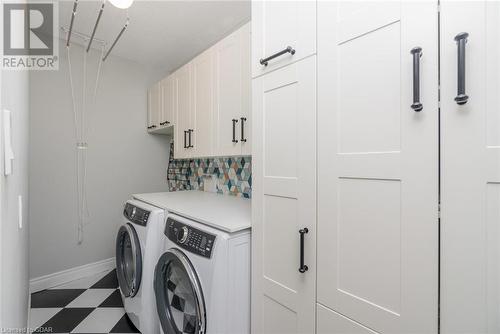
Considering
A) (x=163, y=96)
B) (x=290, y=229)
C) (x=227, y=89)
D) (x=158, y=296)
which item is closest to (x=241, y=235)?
(x=290, y=229)

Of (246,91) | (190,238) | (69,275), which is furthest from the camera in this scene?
(69,275)

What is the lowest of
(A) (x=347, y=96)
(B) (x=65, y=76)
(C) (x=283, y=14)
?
(A) (x=347, y=96)

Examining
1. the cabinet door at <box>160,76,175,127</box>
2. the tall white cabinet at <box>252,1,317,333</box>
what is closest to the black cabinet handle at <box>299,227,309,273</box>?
the tall white cabinet at <box>252,1,317,333</box>

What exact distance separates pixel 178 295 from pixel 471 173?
1.43m

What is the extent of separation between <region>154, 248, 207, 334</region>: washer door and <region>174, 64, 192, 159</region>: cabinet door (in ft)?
3.76

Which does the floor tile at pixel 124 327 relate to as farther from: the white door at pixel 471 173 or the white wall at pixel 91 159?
the white door at pixel 471 173

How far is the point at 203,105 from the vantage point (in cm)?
209

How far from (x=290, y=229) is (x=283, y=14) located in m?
0.94

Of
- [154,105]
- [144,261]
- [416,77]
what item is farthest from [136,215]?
[416,77]

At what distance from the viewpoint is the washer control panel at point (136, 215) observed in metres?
1.66

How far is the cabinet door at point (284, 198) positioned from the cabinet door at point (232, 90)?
0.51m

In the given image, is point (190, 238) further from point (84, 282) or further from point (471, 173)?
point (84, 282)

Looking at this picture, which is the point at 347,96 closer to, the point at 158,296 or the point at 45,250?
the point at 158,296

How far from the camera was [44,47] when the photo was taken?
2.32 metres
